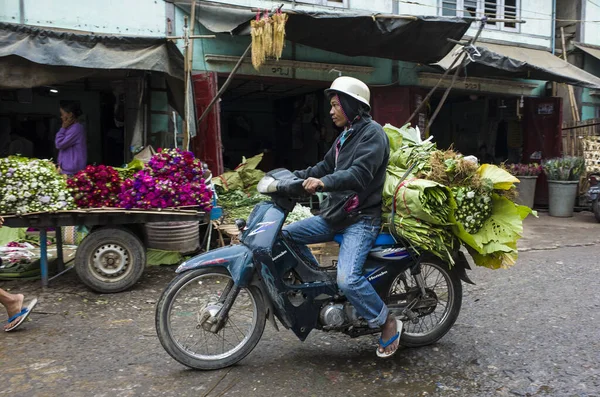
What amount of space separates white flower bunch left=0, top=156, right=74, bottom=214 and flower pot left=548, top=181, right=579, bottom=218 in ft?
33.4

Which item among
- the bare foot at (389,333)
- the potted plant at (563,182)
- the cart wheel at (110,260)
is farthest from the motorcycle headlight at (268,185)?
the potted plant at (563,182)

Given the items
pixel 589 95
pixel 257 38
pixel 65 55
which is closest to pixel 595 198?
pixel 589 95

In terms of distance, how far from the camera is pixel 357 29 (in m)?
8.09

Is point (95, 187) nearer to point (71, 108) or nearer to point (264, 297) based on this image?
point (71, 108)

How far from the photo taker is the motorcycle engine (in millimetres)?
3521

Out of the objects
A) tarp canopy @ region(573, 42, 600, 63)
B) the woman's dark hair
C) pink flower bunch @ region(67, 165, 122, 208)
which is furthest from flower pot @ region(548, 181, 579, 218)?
the woman's dark hair

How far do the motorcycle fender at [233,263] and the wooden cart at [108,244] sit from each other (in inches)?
88.0

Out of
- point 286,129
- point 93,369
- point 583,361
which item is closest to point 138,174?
point 93,369

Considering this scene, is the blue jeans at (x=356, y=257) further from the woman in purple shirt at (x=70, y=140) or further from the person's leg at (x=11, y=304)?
the woman in purple shirt at (x=70, y=140)

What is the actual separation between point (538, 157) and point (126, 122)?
10156 millimetres

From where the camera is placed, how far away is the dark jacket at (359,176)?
329cm

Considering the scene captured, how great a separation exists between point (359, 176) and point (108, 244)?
333 centimetres

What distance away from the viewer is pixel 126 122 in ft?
27.2

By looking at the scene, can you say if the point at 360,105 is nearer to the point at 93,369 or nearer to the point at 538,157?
the point at 93,369
